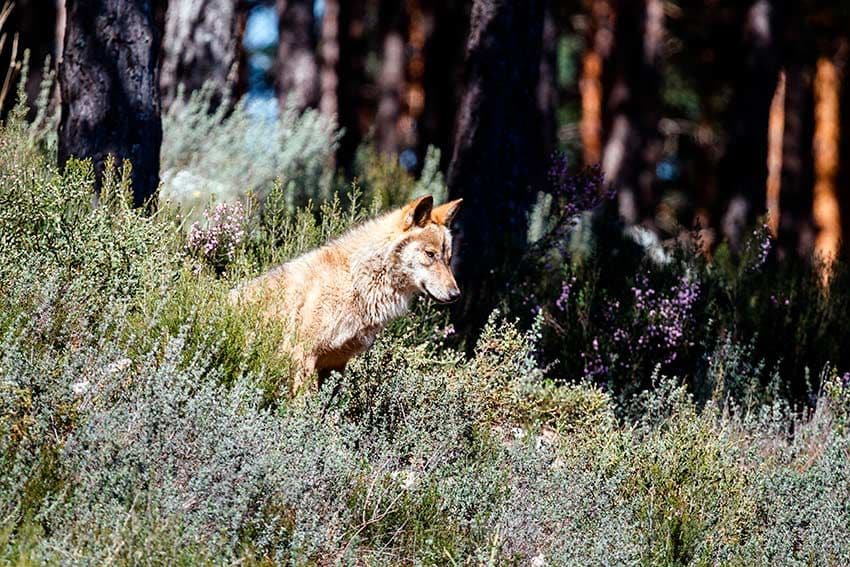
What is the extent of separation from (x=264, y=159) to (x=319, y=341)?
4.86m

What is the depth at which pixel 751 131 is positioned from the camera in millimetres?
15531

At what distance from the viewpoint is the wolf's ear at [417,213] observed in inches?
276

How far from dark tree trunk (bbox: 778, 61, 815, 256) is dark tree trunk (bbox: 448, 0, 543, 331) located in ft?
43.6

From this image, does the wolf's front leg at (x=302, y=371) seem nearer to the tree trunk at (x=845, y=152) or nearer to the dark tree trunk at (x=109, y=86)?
the dark tree trunk at (x=109, y=86)

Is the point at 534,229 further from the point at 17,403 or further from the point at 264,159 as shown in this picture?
the point at 17,403

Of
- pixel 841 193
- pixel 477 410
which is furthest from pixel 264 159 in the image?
pixel 841 193

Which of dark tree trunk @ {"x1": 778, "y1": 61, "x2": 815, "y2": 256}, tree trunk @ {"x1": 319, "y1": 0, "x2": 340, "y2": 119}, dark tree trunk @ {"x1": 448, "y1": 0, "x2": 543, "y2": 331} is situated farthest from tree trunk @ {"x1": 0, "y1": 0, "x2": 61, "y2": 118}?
dark tree trunk @ {"x1": 778, "y1": 61, "x2": 815, "y2": 256}

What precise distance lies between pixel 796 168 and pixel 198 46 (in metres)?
15.7

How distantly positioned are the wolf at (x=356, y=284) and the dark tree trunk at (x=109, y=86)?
146 cm

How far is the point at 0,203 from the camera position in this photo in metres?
6.38

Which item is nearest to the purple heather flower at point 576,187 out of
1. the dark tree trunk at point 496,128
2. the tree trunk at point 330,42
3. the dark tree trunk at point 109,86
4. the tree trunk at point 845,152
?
the dark tree trunk at point 496,128

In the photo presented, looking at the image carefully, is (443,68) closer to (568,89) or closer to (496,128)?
(568,89)

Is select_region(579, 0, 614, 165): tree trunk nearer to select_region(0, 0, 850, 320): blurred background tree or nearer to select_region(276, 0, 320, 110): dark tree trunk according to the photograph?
select_region(0, 0, 850, 320): blurred background tree

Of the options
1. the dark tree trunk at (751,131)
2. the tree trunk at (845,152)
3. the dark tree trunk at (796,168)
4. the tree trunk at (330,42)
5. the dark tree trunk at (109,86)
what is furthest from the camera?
the tree trunk at (845,152)
